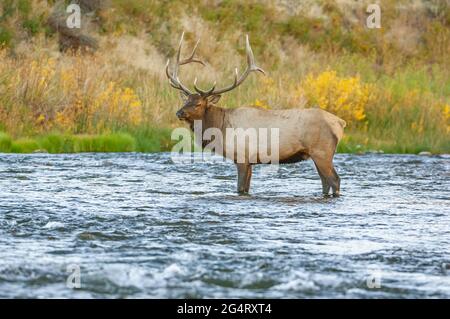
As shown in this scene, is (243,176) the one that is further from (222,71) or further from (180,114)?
(222,71)

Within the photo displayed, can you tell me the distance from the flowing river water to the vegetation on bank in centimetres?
347

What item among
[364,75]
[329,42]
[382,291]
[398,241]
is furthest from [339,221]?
[329,42]

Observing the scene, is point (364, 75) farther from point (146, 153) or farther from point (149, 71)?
point (146, 153)

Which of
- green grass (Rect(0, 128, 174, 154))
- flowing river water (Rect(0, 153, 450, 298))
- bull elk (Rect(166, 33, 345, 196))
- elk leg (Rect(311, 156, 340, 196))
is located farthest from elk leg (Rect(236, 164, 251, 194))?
green grass (Rect(0, 128, 174, 154))

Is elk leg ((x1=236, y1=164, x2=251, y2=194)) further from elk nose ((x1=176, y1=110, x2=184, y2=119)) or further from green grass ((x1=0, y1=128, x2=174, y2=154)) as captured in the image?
green grass ((x1=0, y1=128, x2=174, y2=154))

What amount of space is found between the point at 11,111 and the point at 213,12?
16.5 m

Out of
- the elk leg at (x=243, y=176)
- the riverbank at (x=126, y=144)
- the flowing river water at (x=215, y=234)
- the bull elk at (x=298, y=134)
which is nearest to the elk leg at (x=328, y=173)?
the bull elk at (x=298, y=134)

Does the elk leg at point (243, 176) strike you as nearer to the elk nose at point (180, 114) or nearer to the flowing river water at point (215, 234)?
the flowing river water at point (215, 234)

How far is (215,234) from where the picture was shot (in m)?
10.2

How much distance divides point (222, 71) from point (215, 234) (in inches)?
735

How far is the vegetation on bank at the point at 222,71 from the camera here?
20.2m

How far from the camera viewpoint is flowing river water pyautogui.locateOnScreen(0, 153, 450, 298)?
7.95 metres

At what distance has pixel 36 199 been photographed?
495 inches

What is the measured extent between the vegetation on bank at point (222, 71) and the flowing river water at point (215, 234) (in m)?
3.47
